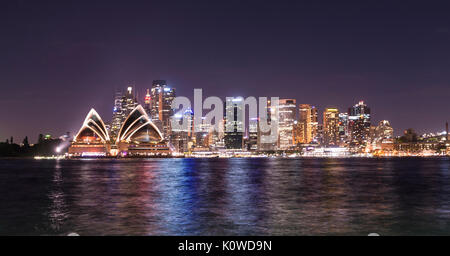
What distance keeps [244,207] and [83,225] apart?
8.12 metres

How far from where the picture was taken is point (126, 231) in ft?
48.0

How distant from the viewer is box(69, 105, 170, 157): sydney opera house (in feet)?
417

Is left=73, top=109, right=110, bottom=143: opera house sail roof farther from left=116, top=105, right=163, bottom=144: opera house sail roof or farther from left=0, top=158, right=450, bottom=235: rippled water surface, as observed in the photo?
left=0, top=158, right=450, bottom=235: rippled water surface

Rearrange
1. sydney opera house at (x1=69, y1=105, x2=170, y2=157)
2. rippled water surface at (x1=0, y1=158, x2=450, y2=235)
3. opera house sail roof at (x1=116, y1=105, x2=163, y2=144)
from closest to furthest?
1. rippled water surface at (x1=0, y1=158, x2=450, y2=235)
2. opera house sail roof at (x1=116, y1=105, x2=163, y2=144)
3. sydney opera house at (x1=69, y1=105, x2=170, y2=157)

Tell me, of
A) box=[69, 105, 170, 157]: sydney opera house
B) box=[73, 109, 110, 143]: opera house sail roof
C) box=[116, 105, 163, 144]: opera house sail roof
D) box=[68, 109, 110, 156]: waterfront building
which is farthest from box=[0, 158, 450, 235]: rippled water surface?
box=[68, 109, 110, 156]: waterfront building

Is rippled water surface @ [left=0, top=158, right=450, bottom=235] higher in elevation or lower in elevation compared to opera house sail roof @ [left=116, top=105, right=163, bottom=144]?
Result: lower

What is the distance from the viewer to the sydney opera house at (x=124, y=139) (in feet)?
417

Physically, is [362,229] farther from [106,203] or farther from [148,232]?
[106,203]

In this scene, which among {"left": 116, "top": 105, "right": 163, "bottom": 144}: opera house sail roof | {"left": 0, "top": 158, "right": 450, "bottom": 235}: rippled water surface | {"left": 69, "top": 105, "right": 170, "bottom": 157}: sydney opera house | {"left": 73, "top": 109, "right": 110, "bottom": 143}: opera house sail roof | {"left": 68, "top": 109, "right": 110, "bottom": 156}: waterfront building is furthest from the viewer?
{"left": 68, "top": 109, "right": 110, "bottom": 156}: waterfront building

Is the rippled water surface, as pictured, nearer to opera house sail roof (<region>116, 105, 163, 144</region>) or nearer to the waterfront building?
opera house sail roof (<region>116, 105, 163, 144</region>)

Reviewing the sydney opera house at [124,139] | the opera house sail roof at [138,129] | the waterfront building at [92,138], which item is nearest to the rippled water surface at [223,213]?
the opera house sail roof at [138,129]

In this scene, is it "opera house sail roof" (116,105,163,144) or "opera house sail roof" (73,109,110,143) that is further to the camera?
"opera house sail roof" (73,109,110,143)

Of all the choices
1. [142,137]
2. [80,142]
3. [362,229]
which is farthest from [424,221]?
[80,142]
